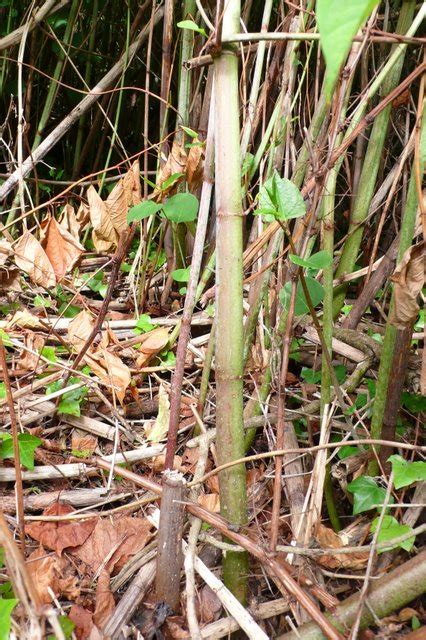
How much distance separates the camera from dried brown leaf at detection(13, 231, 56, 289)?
4.08 ft

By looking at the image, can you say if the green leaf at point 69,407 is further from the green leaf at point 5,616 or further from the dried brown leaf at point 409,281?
the dried brown leaf at point 409,281

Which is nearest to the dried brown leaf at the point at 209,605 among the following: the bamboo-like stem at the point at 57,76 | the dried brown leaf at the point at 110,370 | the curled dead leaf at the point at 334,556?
the curled dead leaf at the point at 334,556

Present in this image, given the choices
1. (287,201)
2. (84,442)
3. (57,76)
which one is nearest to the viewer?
(287,201)

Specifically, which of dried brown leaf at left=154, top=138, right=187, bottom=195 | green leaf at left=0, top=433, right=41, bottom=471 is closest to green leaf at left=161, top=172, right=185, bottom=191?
dried brown leaf at left=154, top=138, right=187, bottom=195

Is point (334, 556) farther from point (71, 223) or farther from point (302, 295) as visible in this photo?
point (71, 223)

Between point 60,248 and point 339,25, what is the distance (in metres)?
1.01

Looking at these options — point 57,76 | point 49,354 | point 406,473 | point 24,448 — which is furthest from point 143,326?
point 57,76

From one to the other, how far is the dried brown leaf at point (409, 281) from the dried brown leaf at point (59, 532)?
0.64 metres

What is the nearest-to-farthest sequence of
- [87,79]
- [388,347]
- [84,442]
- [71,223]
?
[388,347] → [84,442] → [71,223] → [87,79]

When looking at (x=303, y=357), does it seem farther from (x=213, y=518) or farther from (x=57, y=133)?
(x=57, y=133)

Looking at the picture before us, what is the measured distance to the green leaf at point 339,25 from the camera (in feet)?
1.07

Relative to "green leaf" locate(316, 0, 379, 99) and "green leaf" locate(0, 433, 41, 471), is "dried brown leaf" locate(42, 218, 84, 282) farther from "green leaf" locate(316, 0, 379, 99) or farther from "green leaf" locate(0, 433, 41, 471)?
"green leaf" locate(316, 0, 379, 99)

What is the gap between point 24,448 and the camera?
1.06 metres

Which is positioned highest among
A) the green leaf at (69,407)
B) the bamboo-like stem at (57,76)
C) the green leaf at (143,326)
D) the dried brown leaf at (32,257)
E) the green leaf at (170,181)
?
the bamboo-like stem at (57,76)
